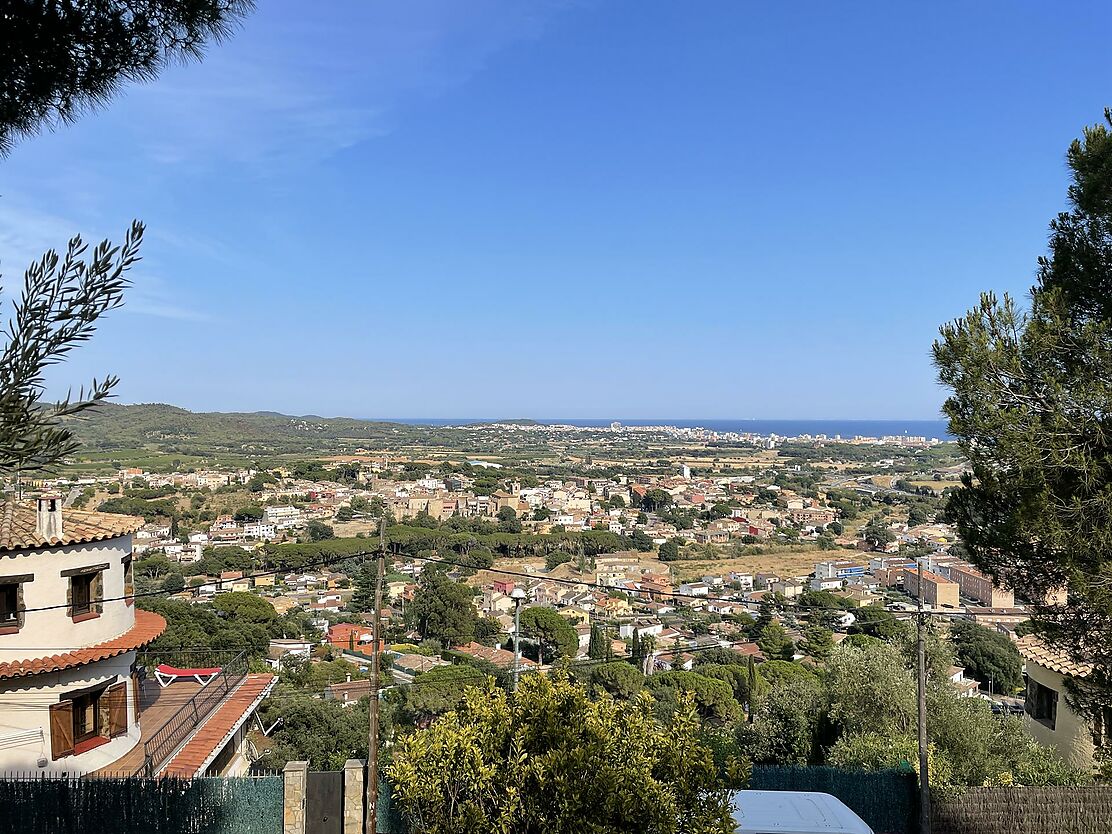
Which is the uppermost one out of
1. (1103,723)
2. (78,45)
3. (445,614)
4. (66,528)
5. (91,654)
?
(78,45)

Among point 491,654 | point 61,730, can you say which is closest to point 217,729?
point 61,730

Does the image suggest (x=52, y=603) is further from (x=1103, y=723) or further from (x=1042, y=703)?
(x=1042, y=703)

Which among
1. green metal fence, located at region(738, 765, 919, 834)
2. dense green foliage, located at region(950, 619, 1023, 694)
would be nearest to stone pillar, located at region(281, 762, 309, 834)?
green metal fence, located at region(738, 765, 919, 834)

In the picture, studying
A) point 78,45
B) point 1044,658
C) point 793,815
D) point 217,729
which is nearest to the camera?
point 78,45

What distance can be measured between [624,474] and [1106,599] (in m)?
102

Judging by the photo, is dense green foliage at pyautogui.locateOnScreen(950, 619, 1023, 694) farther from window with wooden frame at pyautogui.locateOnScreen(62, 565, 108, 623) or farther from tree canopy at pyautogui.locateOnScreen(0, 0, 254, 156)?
tree canopy at pyautogui.locateOnScreen(0, 0, 254, 156)

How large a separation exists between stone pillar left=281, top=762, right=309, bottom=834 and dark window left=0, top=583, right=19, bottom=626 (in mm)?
3458

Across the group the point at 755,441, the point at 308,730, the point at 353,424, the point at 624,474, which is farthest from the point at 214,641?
the point at 755,441

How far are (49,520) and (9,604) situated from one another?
89 centimetres

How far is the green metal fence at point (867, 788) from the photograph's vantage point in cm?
688

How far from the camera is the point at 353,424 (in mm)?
161875

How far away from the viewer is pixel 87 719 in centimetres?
783

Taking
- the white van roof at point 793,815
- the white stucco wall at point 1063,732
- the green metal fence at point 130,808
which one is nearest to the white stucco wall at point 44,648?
the green metal fence at point 130,808

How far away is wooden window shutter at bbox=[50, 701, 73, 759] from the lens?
290 inches
